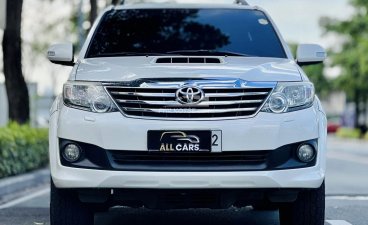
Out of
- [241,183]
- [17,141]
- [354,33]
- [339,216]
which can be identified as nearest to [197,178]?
[241,183]

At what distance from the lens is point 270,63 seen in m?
6.18

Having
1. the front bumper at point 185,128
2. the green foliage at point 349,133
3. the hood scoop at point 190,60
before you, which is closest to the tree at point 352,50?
the green foliage at point 349,133

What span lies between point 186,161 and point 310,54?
5.75ft

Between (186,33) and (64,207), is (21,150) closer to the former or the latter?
(186,33)

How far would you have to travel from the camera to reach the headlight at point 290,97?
18.6ft

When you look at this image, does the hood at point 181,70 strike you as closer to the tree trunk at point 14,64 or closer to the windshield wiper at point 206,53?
the windshield wiper at point 206,53

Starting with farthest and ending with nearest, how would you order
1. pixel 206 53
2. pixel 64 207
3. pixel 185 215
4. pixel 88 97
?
pixel 185 215
pixel 206 53
pixel 64 207
pixel 88 97

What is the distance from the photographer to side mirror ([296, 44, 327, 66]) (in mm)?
6746

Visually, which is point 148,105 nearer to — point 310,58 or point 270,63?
point 270,63

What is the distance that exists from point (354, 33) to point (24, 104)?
35031 mm

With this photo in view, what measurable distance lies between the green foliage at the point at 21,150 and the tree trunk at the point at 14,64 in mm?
1245

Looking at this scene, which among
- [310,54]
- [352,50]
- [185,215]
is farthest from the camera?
[352,50]

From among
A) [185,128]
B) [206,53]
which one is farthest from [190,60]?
[185,128]

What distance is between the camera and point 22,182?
444 inches
